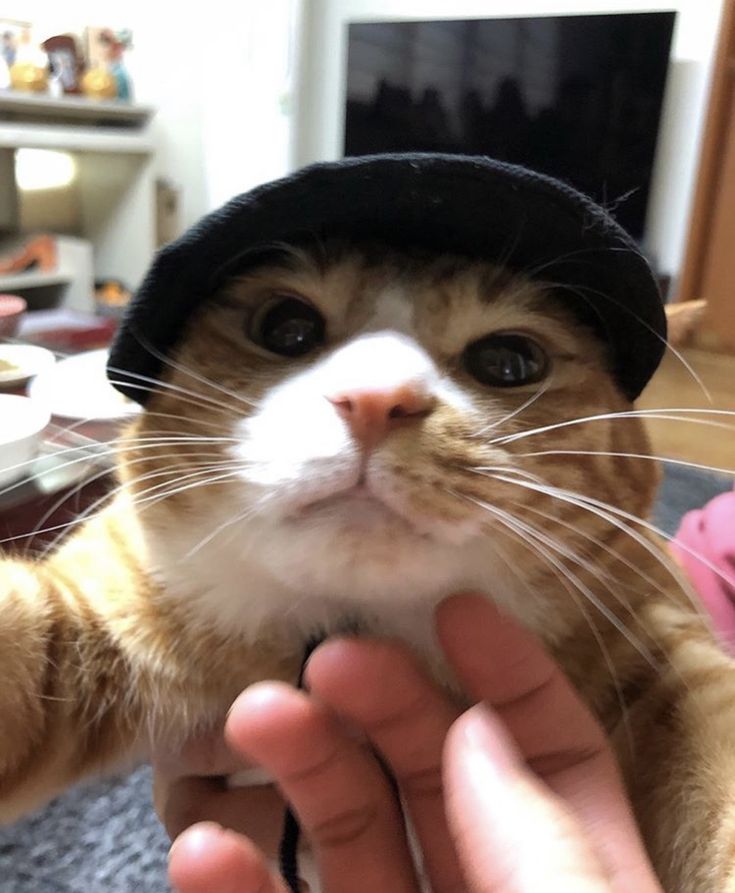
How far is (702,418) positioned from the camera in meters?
2.38

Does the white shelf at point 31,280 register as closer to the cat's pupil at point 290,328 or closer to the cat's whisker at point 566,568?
the cat's pupil at point 290,328

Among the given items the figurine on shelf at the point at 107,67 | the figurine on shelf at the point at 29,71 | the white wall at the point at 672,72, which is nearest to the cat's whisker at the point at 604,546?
the white wall at the point at 672,72

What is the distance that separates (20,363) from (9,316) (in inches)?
13.7

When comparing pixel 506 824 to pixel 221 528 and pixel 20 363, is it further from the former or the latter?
pixel 20 363

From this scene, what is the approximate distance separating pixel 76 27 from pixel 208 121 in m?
0.72

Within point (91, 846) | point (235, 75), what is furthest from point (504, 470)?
point (235, 75)

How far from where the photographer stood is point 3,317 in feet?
6.16

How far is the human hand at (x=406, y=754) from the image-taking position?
0.48 metres

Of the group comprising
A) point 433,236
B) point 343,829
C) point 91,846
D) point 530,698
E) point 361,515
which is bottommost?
point 91,846

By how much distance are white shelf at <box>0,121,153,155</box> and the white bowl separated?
8.04 ft

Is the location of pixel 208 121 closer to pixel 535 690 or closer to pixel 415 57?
pixel 415 57

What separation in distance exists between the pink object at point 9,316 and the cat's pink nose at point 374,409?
1555 mm

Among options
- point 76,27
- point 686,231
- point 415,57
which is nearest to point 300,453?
point 686,231

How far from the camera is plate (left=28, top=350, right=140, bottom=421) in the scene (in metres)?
1.37
